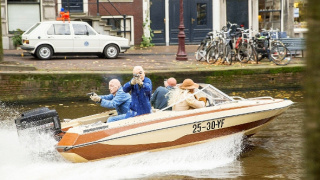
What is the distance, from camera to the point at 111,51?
21.5 metres

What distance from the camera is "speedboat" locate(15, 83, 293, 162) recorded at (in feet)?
28.5

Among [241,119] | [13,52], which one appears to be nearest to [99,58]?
[13,52]

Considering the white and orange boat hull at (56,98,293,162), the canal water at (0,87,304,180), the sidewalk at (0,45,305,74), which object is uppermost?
the sidewalk at (0,45,305,74)

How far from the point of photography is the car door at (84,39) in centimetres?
2091

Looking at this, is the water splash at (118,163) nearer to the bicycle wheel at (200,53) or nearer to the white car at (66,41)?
the bicycle wheel at (200,53)

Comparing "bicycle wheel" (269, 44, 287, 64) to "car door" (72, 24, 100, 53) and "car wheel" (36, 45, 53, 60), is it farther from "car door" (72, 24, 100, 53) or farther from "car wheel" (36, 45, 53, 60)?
"car wheel" (36, 45, 53, 60)

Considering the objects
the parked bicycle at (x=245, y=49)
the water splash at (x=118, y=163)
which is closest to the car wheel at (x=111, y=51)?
the parked bicycle at (x=245, y=49)

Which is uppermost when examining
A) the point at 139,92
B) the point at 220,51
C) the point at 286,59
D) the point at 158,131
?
the point at 220,51

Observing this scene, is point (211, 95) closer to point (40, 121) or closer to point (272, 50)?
point (40, 121)

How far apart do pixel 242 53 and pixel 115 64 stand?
3989mm

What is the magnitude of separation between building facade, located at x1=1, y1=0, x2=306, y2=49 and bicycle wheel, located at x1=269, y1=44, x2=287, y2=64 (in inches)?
253

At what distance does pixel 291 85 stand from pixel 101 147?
1050cm

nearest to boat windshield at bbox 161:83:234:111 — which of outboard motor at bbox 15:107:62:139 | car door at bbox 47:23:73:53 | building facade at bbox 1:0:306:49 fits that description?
outboard motor at bbox 15:107:62:139

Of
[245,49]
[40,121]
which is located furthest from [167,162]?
[245,49]
